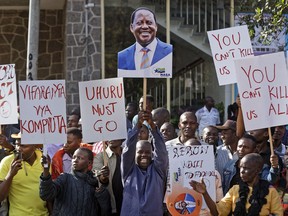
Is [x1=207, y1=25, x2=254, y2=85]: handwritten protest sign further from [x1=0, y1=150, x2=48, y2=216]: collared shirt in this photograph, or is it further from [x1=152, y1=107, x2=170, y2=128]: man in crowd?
[x1=0, y1=150, x2=48, y2=216]: collared shirt

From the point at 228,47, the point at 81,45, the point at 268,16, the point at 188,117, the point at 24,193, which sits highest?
the point at 81,45

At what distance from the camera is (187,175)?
21.7 ft

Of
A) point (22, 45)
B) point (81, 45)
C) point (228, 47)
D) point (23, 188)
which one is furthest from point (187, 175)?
point (22, 45)

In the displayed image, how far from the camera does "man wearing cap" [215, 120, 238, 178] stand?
733 centimetres

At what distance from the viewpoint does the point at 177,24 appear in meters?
15.1

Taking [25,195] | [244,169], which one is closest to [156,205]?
[244,169]

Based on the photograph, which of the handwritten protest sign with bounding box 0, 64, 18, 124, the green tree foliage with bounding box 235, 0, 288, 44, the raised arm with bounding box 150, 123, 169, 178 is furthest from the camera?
the green tree foliage with bounding box 235, 0, 288, 44

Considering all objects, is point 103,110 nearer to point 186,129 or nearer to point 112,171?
point 112,171

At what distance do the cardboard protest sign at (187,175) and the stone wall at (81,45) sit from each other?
8.17m

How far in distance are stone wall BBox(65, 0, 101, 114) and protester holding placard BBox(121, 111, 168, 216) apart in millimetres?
8229

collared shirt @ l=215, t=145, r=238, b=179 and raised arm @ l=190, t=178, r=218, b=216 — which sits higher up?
collared shirt @ l=215, t=145, r=238, b=179

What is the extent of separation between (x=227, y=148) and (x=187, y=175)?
115 centimetres

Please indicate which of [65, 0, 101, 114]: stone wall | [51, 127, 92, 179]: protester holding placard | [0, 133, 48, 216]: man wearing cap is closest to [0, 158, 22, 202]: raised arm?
[0, 133, 48, 216]: man wearing cap

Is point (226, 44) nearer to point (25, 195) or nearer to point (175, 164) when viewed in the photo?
point (175, 164)
